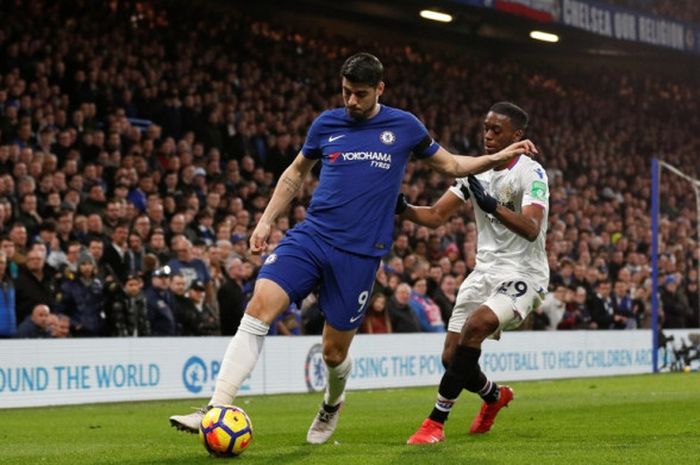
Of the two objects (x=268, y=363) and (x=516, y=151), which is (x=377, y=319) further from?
(x=516, y=151)

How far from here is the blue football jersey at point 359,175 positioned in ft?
27.2

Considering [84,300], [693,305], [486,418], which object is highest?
[84,300]

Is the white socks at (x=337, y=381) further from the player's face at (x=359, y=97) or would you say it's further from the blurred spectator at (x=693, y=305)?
the blurred spectator at (x=693, y=305)

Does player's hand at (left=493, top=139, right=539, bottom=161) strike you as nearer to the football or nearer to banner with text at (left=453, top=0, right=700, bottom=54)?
the football

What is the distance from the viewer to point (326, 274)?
27.1 feet

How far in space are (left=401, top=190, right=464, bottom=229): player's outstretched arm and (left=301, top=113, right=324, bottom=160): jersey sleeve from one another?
3.44ft

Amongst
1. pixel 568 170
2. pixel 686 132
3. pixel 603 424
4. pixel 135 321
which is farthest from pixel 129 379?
pixel 686 132

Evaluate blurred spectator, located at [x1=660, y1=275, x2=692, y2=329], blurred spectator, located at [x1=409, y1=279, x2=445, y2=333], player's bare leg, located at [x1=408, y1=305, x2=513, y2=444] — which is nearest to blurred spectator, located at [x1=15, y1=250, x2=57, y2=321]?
blurred spectator, located at [x1=409, y1=279, x2=445, y2=333]

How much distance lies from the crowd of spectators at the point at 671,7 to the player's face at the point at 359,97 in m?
28.2

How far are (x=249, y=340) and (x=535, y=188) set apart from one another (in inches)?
106

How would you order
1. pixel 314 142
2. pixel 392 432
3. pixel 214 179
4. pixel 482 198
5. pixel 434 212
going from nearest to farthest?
pixel 314 142, pixel 482 198, pixel 434 212, pixel 392 432, pixel 214 179

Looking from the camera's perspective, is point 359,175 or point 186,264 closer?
point 359,175

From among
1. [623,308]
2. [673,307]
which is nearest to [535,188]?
[623,308]

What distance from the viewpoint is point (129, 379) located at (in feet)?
53.9
